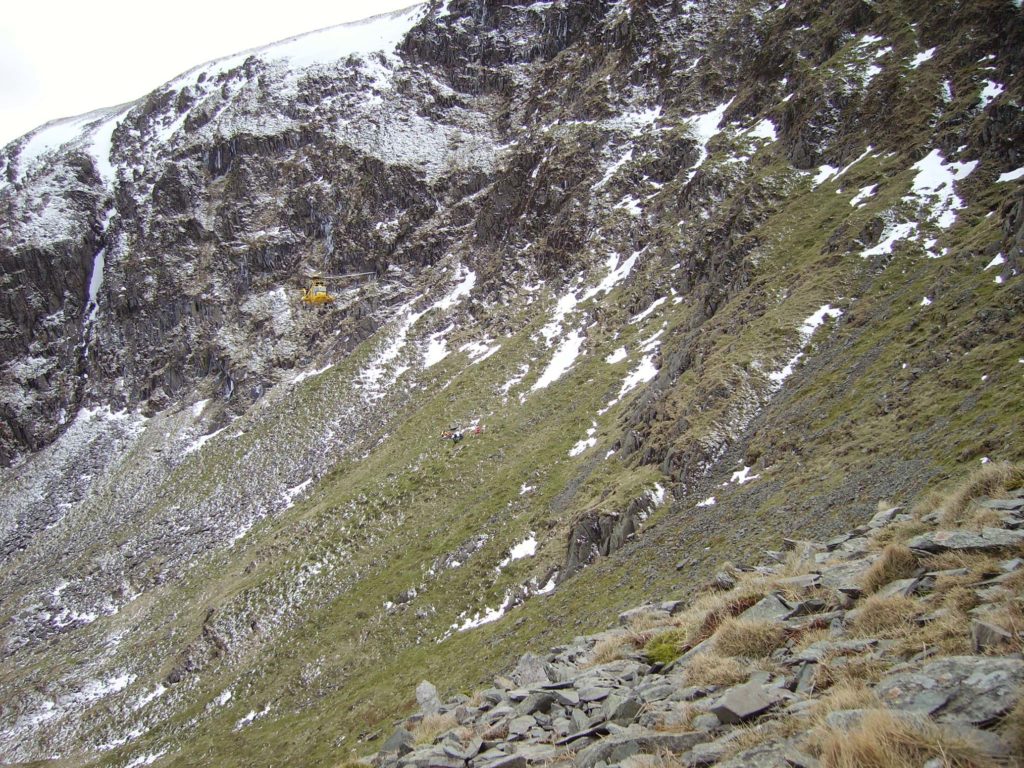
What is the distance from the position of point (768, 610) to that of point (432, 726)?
617 centimetres

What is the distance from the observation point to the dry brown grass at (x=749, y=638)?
7767mm

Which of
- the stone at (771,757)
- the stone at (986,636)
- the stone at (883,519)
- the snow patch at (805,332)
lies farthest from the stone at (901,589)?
the snow patch at (805,332)

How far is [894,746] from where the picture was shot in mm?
4195

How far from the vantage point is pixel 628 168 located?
262 feet

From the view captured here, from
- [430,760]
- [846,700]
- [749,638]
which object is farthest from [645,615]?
[846,700]

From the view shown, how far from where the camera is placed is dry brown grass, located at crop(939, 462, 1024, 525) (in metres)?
9.84

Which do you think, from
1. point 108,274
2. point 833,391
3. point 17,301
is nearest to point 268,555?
point 833,391

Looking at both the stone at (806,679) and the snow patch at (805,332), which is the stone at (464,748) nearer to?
the stone at (806,679)

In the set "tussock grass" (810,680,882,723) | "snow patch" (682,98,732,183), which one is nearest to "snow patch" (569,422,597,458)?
"tussock grass" (810,680,882,723)

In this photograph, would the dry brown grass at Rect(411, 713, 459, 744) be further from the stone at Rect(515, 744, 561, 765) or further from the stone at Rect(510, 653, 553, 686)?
the stone at Rect(515, 744, 561, 765)

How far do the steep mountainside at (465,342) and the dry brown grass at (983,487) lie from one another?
555 cm

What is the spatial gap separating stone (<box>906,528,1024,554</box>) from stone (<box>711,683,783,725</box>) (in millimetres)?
3597

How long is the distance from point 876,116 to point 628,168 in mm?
32467

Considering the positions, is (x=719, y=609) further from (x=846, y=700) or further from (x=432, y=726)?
(x=432, y=726)
